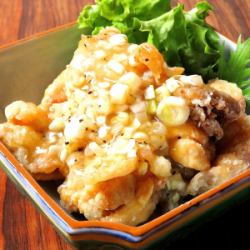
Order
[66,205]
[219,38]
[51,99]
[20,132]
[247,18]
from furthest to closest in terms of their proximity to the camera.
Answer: [247,18]
[219,38]
[51,99]
[20,132]
[66,205]

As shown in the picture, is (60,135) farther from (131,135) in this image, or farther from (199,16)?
(199,16)

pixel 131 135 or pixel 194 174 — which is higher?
pixel 131 135

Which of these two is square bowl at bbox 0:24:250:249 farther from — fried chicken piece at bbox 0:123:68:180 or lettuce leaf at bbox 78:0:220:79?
lettuce leaf at bbox 78:0:220:79

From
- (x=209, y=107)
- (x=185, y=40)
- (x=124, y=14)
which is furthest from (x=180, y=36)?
(x=209, y=107)

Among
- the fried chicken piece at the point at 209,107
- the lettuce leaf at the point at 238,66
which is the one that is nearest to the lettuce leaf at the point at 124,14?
the lettuce leaf at the point at 238,66

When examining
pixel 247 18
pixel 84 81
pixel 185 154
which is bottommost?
pixel 247 18

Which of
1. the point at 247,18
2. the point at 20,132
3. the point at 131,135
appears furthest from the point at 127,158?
the point at 247,18

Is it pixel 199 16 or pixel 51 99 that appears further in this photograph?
pixel 199 16

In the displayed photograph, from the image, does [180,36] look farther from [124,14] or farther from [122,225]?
[122,225]
